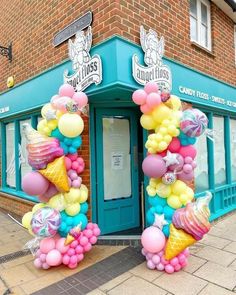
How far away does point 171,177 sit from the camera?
3.56m

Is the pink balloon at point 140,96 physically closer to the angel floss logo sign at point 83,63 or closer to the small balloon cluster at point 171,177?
the small balloon cluster at point 171,177

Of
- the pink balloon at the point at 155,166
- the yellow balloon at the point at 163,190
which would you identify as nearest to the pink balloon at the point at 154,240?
the yellow balloon at the point at 163,190

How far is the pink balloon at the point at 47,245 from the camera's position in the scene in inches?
145

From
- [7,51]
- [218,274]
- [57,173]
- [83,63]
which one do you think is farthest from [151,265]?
[7,51]

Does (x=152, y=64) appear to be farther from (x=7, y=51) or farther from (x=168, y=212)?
(x=7, y=51)

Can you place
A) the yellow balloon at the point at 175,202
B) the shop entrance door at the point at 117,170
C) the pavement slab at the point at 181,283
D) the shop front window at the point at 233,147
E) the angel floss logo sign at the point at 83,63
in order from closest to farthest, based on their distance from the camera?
the pavement slab at the point at 181,283, the yellow balloon at the point at 175,202, the angel floss logo sign at the point at 83,63, the shop entrance door at the point at 117,170, the shop front window at the point at 233,147

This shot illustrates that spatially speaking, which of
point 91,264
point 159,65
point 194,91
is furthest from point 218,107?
point 91,264

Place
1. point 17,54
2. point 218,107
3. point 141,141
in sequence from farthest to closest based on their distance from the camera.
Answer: point 17,54, point 218,107, point 141,141

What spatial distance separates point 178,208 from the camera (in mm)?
3662

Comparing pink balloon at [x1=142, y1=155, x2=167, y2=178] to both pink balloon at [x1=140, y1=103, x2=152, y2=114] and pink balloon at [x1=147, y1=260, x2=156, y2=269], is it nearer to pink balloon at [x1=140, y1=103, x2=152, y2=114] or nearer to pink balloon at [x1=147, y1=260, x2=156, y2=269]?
pink balloon at [x1=140, y1=103, x2=152, y2=114]

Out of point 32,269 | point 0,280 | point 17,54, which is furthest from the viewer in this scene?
point 17,54

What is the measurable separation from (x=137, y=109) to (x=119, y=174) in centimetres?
131

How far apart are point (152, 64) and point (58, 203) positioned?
2488mm

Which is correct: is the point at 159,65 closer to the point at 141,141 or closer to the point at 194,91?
the point at 194,91
